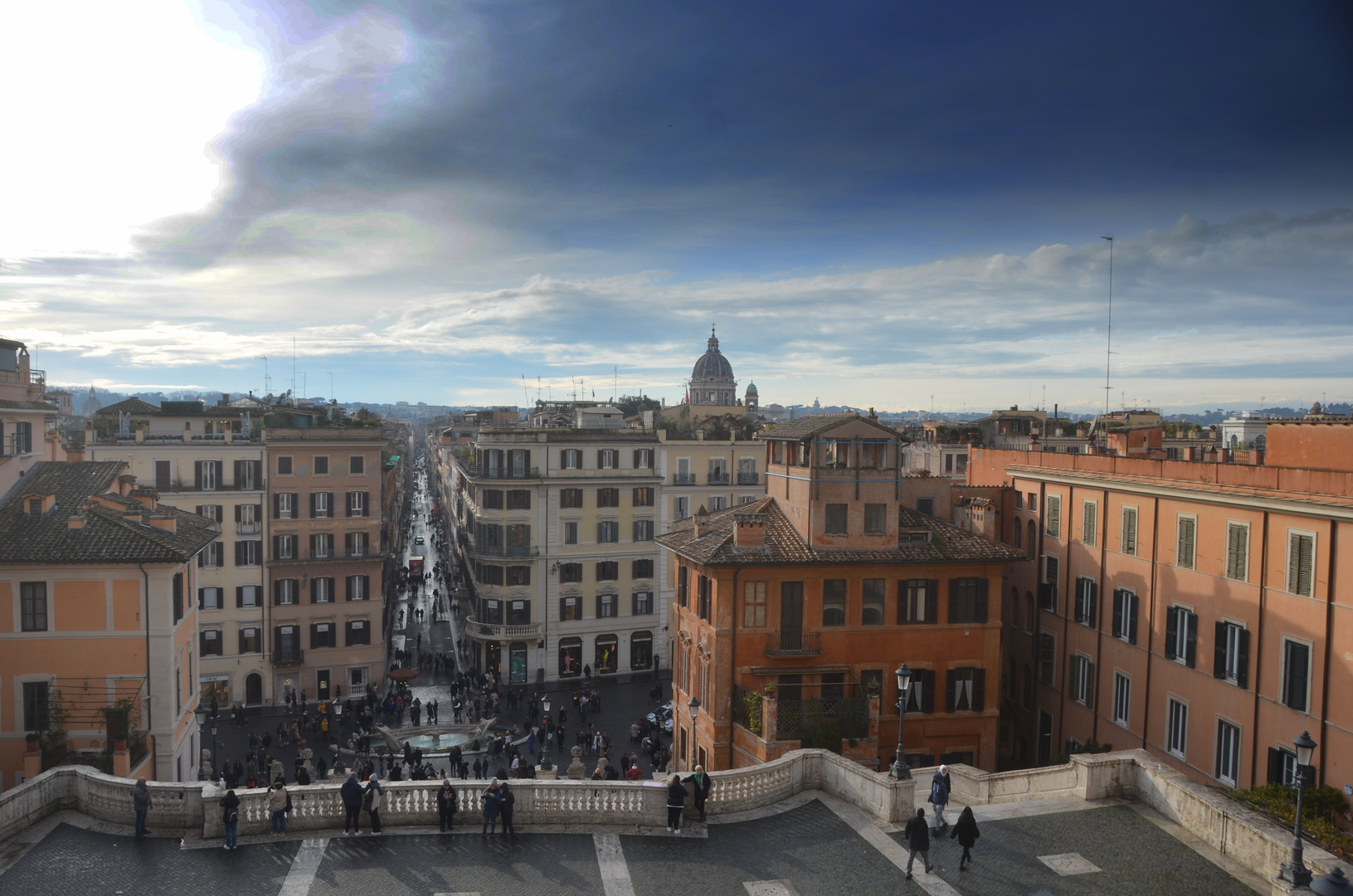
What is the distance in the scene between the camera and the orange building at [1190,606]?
25.9 metres

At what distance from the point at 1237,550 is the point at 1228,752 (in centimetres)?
634

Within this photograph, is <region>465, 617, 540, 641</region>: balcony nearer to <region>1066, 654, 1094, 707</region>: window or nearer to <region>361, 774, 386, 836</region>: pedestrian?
<region>1066, 654, 1094, 707</region>: window

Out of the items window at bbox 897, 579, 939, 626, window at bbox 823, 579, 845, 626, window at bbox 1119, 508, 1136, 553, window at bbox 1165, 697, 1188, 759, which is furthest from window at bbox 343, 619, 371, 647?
window at bbox 1165, 697, 1188, 759

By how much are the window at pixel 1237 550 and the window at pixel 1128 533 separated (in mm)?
5003

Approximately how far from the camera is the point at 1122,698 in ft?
115

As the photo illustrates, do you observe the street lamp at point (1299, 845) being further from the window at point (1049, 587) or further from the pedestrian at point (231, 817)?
the window at point (1049, 587)

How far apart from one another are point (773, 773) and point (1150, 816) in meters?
8.49

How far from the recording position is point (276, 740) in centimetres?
4706

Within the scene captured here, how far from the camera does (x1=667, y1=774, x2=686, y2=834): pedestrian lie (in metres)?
20.4

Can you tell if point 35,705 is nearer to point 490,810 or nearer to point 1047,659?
point 490,810

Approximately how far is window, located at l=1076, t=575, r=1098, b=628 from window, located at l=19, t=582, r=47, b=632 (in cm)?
3745

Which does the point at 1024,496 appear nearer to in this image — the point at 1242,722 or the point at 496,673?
the point at 1242,722

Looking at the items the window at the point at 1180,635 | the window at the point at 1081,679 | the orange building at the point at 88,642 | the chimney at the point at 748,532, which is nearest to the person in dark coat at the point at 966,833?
the chimney at the point at 748,532

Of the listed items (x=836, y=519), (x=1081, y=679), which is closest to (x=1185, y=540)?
(x=1081, y=679)
